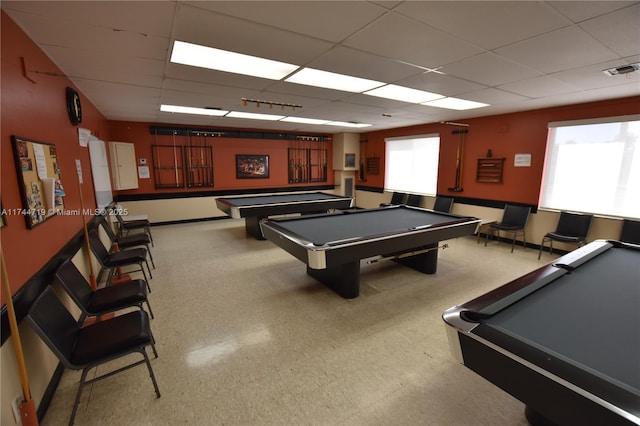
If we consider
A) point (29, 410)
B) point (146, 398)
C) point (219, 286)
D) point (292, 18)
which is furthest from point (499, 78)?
point (29, 410)

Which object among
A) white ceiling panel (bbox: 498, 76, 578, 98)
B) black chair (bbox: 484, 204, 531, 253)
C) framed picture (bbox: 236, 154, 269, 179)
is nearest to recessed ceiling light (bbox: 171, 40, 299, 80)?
white ceiling panel (bbox: 498, 76, 578, 98)

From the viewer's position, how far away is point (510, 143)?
5211mm

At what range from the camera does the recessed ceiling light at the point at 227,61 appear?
2420mm

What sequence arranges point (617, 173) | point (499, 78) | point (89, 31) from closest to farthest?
point (89, 31), point (499, 78), point (617, 173)

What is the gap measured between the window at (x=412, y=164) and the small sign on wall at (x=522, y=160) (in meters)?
1.70

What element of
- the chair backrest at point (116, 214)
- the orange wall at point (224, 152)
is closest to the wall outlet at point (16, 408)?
the chair backrest at point (116, 214)

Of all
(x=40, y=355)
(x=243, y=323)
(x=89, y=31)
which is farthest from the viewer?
(x=243, y=323)

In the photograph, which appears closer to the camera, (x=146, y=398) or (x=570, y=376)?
(x=570, y=376)

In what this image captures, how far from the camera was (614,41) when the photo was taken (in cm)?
213

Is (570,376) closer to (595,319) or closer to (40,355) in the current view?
(595,319)

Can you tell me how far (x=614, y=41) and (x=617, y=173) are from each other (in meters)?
3.04

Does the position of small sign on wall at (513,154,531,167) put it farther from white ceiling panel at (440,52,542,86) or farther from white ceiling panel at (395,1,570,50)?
white ceiling panel at (395,1,570,50)

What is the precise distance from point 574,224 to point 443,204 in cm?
222

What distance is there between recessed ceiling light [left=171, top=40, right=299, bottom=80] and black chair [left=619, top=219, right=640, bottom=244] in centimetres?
502
